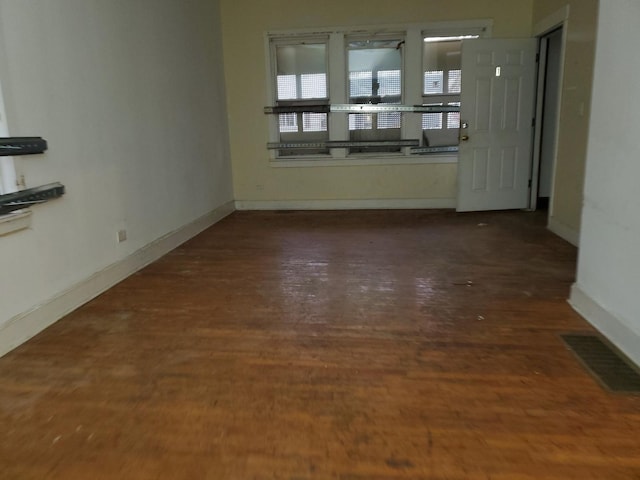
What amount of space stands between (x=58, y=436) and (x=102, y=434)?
0.55ft

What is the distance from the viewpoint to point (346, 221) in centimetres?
606

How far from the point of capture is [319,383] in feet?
7.25

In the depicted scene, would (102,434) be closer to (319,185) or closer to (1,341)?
(1,341)

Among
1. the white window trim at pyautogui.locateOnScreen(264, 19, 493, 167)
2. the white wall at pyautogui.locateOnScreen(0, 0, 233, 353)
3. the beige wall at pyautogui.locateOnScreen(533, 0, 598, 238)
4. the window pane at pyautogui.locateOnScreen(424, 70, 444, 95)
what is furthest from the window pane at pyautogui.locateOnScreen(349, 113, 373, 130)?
the beige wall at pyautogui.locateOnScreen(533, 0, 598, 238)

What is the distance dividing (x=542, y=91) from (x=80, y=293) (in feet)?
18.8

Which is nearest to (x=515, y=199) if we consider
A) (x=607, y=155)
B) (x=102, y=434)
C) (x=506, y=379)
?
(x=607, y=155)

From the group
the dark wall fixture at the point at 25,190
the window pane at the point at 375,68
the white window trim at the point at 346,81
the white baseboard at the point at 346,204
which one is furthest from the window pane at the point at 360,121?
the dark wall fixture at the point at 25,190

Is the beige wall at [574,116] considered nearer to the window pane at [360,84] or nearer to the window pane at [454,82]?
the window pane at [454,82]

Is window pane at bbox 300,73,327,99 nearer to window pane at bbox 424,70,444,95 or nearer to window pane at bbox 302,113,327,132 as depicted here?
window pane at bbox 302,113,327,132

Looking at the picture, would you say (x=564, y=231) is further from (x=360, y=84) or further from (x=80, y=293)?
(x=80, y=293)

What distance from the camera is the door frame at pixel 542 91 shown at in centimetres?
505

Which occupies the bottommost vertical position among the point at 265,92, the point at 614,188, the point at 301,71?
the point at 614,188

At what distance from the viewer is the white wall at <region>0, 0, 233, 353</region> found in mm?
2746

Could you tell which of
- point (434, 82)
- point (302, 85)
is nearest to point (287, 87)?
point (302, 85)
